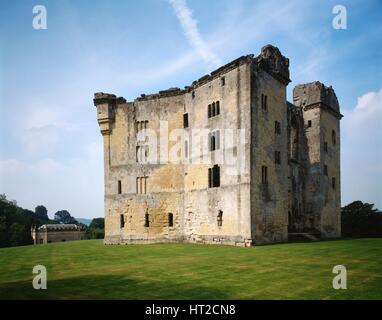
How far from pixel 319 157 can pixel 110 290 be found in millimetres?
29637

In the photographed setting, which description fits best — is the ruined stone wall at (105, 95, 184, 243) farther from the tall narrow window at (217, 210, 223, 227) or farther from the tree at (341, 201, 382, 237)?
the tree at (341, 201, 382, 237)

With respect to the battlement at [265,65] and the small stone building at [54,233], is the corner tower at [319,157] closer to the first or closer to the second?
the battlement at [265,65]

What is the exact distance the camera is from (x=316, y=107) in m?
35.1

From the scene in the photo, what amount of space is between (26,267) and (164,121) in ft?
63.4

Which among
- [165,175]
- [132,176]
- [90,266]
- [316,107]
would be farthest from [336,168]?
[90,266]

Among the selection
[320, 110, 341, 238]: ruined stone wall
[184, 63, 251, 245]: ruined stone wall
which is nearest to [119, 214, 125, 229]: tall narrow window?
[184, 63, 251, 245]: ruined stone wall

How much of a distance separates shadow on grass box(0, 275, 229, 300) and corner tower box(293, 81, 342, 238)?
88.8 feet

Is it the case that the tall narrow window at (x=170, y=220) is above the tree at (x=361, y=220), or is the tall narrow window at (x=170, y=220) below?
above

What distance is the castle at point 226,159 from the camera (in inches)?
1000

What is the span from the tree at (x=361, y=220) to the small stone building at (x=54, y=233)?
54.8 m

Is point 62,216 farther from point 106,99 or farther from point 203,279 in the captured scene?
point 203,279

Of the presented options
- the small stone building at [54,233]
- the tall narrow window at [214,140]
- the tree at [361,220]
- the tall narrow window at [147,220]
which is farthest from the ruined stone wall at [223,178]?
the small stone building at [54,233]

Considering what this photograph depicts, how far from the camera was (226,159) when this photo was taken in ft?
86.3

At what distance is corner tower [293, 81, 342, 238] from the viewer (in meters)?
34.6
